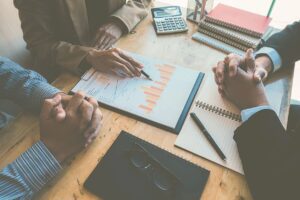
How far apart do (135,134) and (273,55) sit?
61cm

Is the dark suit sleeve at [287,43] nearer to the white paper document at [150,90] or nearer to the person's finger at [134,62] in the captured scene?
the white paper document at [150,90]

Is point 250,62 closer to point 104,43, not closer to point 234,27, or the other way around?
point 234,27

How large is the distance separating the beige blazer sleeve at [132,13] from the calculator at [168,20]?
61 millimetres

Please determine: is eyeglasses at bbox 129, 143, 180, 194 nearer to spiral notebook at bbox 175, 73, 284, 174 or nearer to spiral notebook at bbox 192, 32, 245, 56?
spiral notebook at bbox 175, 73, 284, 174

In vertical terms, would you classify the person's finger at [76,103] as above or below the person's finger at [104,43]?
above

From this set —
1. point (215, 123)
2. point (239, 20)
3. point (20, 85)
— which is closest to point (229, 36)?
point (239, 20)

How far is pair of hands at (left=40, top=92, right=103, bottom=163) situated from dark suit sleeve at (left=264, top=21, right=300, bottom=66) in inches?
28.8

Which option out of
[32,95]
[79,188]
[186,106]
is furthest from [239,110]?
[32,95]

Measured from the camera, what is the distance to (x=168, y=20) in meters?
1.24

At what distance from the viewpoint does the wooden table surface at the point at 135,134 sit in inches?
28.1

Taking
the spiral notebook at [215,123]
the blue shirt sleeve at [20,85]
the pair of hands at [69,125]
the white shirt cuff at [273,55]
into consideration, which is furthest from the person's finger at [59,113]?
the white shirt cuff at [273,55]

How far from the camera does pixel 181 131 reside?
2.72ft

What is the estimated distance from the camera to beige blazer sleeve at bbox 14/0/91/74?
107 cm

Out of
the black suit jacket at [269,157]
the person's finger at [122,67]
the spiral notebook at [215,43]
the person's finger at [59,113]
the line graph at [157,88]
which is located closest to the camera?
the black suit jacket at [269,157]
